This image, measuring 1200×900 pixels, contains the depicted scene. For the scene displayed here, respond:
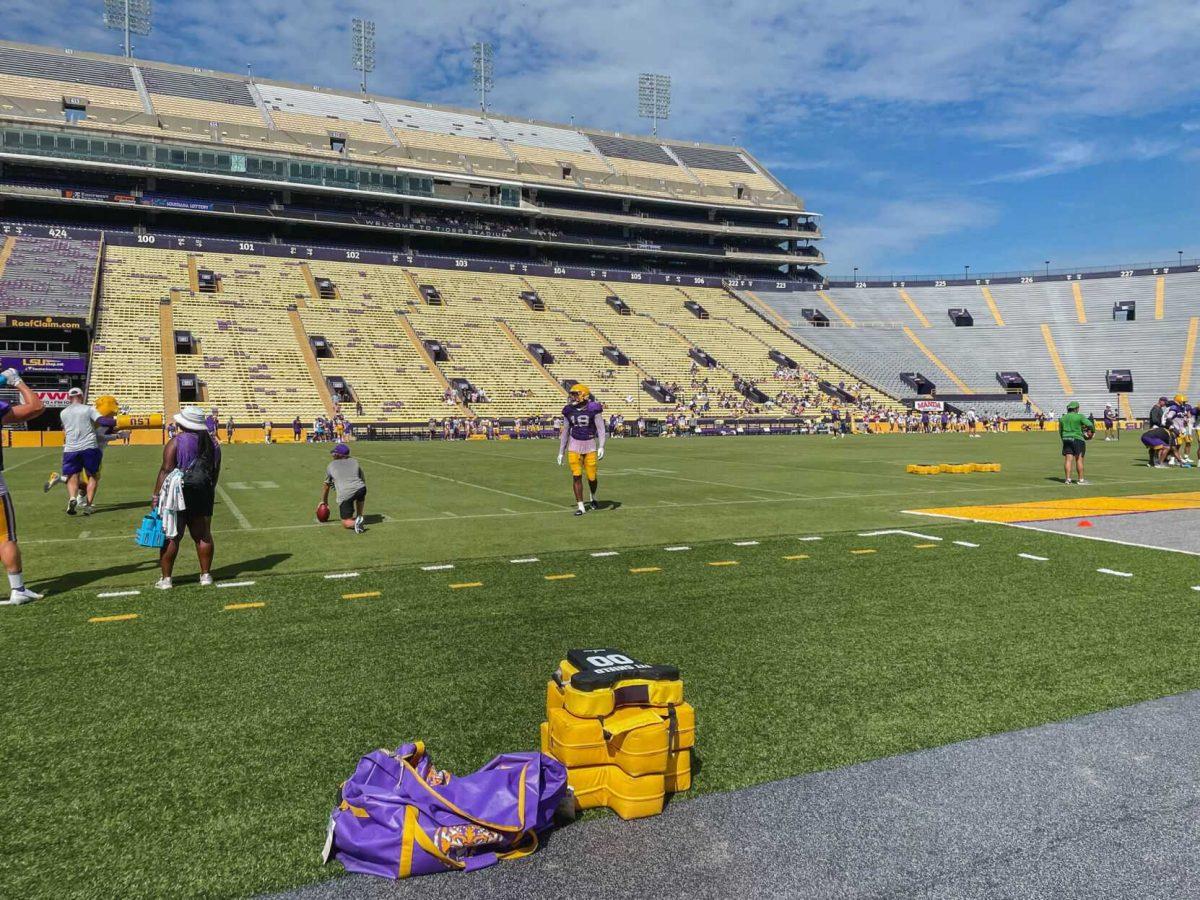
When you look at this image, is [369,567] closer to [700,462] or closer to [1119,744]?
[1119,744]

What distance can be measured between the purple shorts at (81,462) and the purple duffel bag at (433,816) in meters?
11.9

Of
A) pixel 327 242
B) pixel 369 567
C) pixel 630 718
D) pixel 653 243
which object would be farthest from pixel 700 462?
pixel 653 243

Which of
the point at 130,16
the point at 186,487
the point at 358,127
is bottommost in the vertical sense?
the point at 186,487

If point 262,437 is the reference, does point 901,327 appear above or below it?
above

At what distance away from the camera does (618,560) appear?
9195 millimetres

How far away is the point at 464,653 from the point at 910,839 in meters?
3.25

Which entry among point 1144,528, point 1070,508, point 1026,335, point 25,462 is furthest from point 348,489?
point 1026,335

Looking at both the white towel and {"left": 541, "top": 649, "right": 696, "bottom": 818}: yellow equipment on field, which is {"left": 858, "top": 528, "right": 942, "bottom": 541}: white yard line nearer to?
{"left": 541, "top": 649, "right": 696, "bottom": 818}: yellow equipment on field

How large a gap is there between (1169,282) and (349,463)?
76.2 meters

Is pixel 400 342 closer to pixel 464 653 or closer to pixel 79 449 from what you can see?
pixel 79 449

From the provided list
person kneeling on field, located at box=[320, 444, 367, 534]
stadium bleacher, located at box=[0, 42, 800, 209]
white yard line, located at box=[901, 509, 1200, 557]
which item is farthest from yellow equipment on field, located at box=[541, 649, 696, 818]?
stadium bleacher, located at box=[0, 42, 800, 209]

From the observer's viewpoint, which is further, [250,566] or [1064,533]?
[1064,533]

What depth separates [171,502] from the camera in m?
7.43

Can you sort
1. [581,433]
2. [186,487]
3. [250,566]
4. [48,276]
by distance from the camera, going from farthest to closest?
[48,276], [581,433], [250,566], [186,487]
